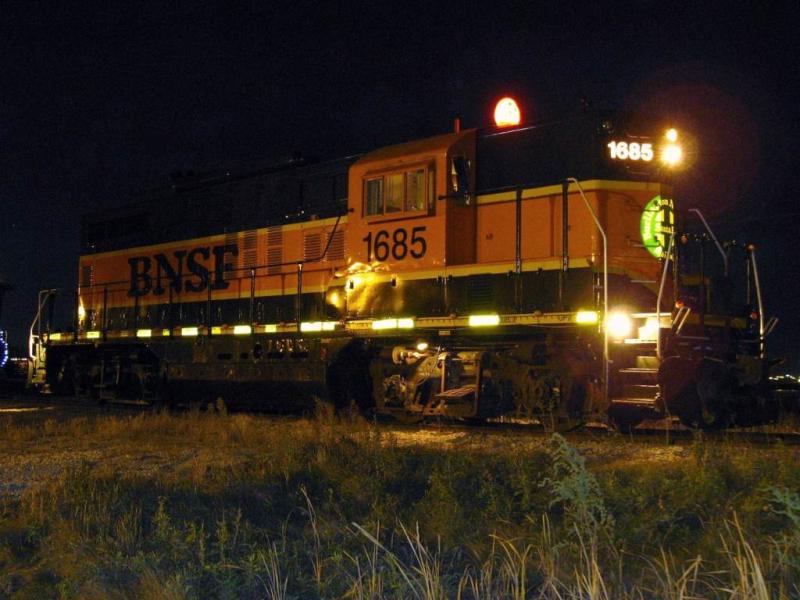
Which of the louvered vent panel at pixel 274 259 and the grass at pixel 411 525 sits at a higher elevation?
the louvered vent panel at pixel 274 259

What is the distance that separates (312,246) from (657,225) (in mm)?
5122

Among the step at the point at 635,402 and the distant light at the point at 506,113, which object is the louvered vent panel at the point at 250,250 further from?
the step at the point at 635,402

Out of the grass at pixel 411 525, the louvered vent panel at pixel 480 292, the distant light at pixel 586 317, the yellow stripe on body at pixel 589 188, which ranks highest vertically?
the yellow stripe on body at pixel 589 188

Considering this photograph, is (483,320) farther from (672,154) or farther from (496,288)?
(672,154)

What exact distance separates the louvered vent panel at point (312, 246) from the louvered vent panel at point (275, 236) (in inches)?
24.0

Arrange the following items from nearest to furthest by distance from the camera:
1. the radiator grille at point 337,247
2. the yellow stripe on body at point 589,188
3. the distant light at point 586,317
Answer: the distant light at point 586,317 < the yellow stripe on body at point 589,188 < the radiator grille at point 337,247

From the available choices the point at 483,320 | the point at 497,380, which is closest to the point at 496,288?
the point at 483,320

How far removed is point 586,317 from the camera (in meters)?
10.3

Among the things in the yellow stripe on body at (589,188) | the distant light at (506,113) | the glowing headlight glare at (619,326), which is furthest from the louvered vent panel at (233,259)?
the glowing headlight glare at (619,326)

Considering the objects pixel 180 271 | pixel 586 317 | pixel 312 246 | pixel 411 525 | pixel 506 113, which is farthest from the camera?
pixel 180 271

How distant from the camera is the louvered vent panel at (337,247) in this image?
12995 millimetres

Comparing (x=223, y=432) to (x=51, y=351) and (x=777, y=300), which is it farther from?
(x=777, y=300)

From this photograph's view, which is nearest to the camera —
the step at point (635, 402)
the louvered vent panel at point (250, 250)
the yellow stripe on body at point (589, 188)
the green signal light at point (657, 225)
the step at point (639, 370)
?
the step at point (635, 402)

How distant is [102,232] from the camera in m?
18.3
